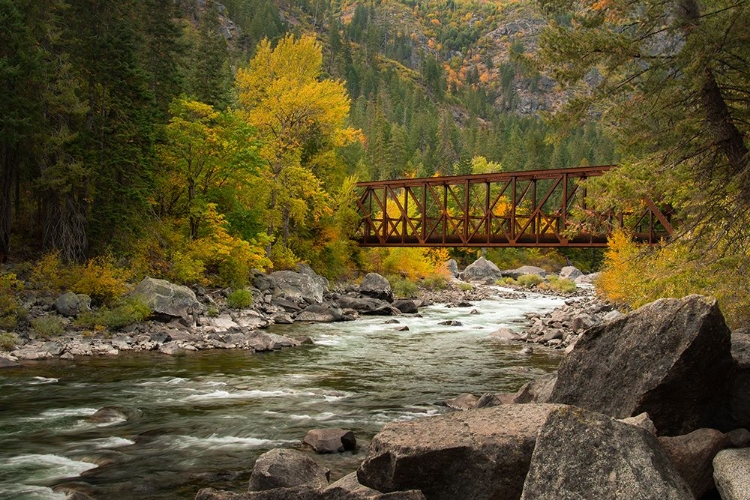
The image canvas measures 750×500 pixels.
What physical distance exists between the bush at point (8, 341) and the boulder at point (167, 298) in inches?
202

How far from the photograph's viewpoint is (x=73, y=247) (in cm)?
2497

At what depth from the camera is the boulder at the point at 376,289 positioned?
1538 inches

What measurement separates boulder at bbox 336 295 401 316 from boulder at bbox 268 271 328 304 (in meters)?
1.42

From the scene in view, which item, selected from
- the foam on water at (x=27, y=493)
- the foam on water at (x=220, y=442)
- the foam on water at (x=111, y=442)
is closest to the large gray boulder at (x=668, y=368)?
the foam on water at (x=220, y=442)

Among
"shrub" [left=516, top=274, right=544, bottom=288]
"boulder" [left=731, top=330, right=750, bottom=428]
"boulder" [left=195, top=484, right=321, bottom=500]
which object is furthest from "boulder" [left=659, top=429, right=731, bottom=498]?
"shrub" [left=516, top=274, right=544, bottom=288]

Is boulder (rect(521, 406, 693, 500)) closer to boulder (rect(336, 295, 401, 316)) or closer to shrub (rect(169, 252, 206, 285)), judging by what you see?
shrub (rect(169, 252, 206, 285))

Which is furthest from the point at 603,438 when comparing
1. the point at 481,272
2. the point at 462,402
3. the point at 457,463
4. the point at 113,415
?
the point at 481,272

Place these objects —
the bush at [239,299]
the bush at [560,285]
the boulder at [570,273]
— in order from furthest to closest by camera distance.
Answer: the boulder at [570,273] → the bush at [560,285] → the bush at [239,299]

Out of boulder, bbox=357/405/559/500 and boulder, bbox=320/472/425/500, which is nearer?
boulder, bbox=320/472/425/500

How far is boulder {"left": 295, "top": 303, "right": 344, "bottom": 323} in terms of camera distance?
2973cm

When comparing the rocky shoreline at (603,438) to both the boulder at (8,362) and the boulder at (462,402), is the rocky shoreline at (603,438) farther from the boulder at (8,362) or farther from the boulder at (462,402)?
the boulder at (8,362)

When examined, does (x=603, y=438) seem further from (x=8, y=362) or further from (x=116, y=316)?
(x=116, y=316)

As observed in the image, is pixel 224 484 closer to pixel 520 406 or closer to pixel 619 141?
pixel 520 406

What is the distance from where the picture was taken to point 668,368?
7617 millimetres
